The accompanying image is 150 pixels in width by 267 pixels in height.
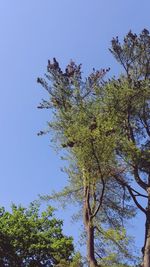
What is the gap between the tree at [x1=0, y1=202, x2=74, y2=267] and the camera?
23.2m

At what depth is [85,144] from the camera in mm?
15023

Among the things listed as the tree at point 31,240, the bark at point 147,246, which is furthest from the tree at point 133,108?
the tree at point 31,240

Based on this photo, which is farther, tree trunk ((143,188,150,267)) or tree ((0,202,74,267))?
tree ((0,202,74,267))

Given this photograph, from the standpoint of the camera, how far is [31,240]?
23891 millimetres

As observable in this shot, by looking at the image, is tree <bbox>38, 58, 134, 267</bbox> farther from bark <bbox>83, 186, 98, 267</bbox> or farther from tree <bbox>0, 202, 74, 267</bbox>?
tree <bbox>0, 202, 74, 267</bbox>

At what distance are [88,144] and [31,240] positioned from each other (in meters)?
10.5

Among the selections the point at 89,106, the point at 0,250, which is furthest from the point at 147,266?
the point at 0,250

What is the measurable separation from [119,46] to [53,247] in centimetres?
1041

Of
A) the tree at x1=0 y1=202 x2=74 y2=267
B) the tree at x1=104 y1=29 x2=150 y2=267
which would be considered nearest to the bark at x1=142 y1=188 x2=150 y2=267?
the tree at x1=104 y1=29 x2=150 y2=267

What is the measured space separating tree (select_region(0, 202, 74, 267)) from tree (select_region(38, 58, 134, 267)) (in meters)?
6.52

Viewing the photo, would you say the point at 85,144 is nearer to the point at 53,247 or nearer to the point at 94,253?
the point at 94,253

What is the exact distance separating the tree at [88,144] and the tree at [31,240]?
6.52 m

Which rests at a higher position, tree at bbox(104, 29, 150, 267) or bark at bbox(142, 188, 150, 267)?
tree at bbox(104, 29, 150, 267)

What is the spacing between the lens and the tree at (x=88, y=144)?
15.0 m
